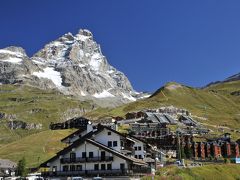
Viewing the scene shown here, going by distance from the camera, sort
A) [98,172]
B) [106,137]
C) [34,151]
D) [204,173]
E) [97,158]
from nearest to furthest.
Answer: [98,172] → [97,158] → [106,137] → [204,173] → [34,151]

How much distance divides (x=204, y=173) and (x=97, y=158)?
26.3 metres

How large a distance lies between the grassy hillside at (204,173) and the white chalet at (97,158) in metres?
4.65

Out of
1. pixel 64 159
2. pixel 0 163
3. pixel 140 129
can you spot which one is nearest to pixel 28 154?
pixel 0 163

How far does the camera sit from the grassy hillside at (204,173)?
8006 cm

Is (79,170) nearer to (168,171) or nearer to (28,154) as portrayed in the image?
(168,171)

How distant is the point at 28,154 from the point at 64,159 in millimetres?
100022

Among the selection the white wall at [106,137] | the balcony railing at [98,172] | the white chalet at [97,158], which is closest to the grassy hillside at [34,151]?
the balcony railing at [98,172]

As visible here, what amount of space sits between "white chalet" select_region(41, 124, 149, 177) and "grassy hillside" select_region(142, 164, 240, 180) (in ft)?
15.3

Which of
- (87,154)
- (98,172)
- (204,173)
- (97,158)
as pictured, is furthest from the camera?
(204,173)

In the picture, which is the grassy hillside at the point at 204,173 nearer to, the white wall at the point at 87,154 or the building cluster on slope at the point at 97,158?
the building cluster on slope at the point at 97,158

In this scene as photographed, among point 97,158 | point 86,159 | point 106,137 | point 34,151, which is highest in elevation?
point 34,151

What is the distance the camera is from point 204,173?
91.1 m

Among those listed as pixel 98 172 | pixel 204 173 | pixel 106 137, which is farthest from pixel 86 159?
pixel 204 173

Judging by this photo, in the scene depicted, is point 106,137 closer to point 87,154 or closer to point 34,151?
point 87,154
